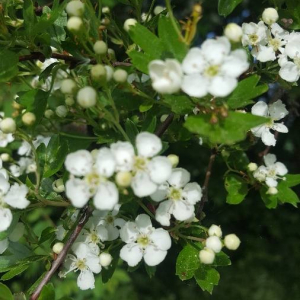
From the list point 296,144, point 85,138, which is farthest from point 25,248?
point 296,144

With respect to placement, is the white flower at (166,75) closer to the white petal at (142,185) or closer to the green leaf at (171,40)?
the green leaf at (171,40)

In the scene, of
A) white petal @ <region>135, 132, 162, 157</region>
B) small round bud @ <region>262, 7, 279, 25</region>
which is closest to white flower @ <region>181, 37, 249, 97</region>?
white petal @ <region>135, 132, 162, 157</region>

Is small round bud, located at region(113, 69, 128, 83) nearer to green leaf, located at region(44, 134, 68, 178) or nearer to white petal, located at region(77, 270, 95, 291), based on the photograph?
green leaf, located at region(44, 134, 68, 178)

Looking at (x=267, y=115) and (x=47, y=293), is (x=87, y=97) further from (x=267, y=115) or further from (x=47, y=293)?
(x=267, y=115)

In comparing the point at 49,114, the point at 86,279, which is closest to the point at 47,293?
the point at 86,279

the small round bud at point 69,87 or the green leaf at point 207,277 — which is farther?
the green leaf at point 207,277

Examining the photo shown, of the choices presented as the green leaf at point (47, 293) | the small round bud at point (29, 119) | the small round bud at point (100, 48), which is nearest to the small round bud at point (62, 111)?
the small round bud at point (29, 119)

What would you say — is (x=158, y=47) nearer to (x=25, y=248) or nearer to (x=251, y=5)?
(x=25, y=248)
